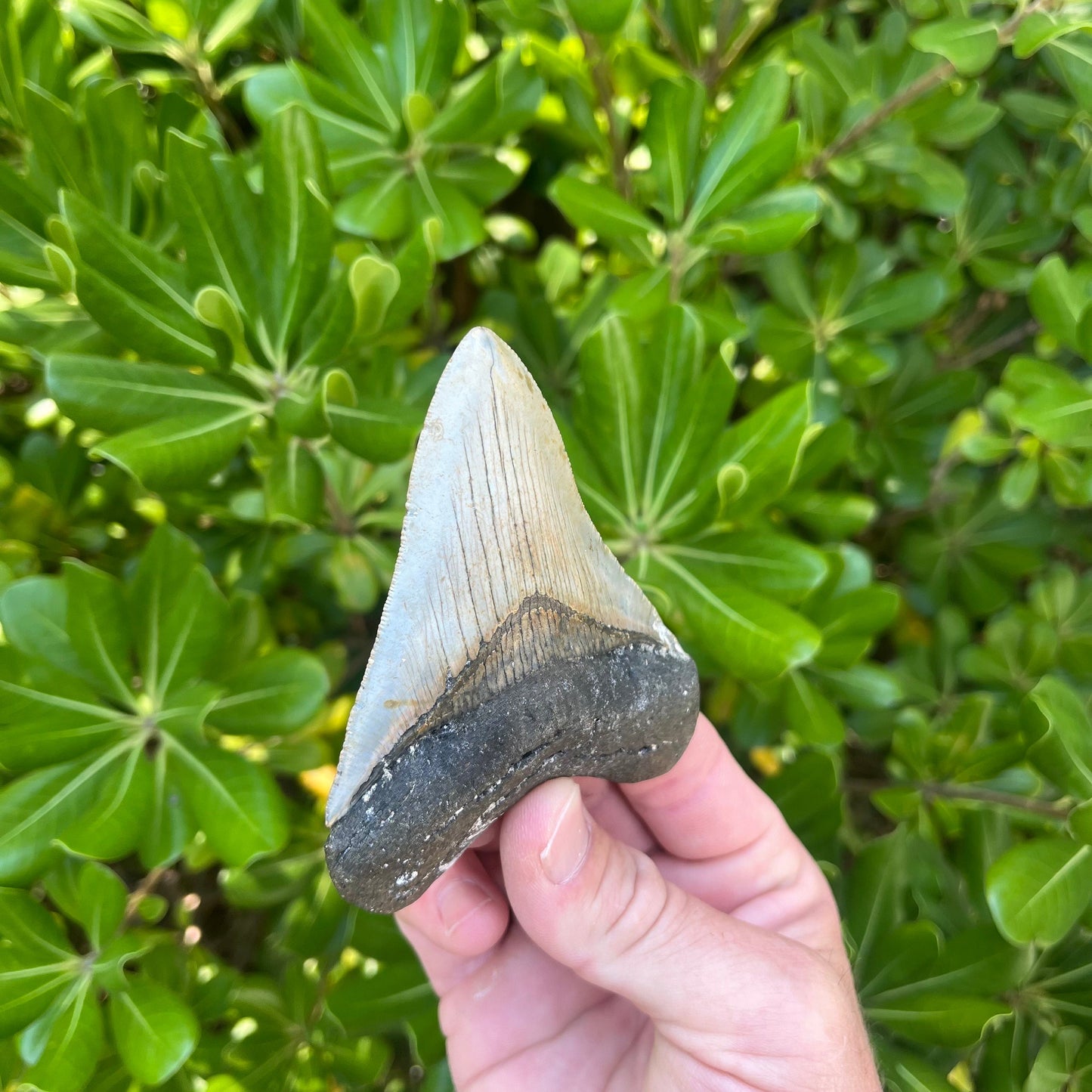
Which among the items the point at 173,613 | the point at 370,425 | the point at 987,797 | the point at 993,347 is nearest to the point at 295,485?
the point at 370,425

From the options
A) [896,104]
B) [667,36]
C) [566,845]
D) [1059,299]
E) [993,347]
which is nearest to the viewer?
[566,845]

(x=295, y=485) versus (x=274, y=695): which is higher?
(x=295, y=485)

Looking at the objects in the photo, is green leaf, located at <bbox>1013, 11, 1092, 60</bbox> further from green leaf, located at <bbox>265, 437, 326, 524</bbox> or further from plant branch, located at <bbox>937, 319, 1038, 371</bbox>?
green leaf, located at <bbox>265, 437, 326, 524</bbox>

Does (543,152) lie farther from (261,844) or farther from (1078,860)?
(1078,860)

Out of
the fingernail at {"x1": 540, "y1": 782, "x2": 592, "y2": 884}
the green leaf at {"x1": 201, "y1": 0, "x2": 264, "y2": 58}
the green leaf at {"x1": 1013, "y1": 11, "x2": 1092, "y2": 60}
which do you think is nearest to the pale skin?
the fingernail at {"x1": 540, "y1": 782, "x2": 592, "y2": 884}

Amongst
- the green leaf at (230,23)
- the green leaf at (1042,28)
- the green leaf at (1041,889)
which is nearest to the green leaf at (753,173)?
the green leaf at (1042,28)

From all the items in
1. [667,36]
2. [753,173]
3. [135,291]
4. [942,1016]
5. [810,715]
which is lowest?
[942,1016]

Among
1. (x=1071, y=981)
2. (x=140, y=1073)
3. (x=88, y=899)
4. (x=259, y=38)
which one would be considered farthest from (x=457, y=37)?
(x=1071, y=981)

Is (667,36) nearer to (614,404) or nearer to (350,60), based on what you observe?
(350,60)
